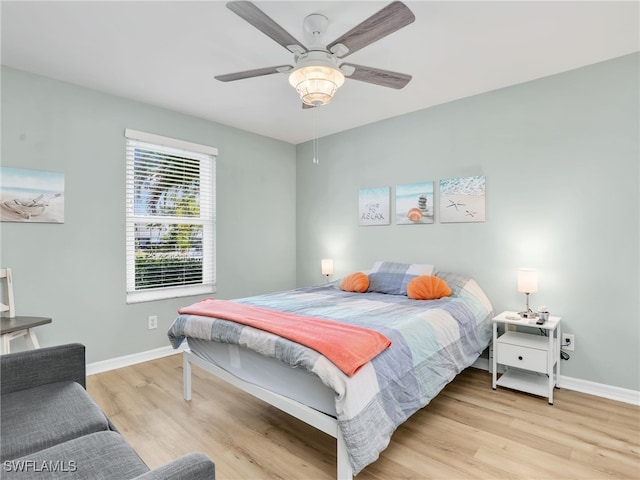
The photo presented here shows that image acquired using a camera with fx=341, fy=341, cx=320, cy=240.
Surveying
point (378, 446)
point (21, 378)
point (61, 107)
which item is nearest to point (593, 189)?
point (378, 446)

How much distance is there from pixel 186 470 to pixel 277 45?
8.02 feet

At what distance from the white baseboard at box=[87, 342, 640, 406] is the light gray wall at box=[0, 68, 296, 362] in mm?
68

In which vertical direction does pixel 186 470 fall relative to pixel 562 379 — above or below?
above

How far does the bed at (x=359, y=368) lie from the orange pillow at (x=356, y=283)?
32cm

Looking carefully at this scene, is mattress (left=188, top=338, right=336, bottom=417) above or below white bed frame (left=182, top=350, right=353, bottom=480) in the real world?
above

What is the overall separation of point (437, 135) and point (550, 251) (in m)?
1.52

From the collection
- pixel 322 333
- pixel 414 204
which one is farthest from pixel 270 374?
pixel 414 204

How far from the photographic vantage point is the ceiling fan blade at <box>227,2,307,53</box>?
150 cm

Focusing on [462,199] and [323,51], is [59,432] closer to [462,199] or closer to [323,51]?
[323,51]

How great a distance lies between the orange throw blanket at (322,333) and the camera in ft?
5.28

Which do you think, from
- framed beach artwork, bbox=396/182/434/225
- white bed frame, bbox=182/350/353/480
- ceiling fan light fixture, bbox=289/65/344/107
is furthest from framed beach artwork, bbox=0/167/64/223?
framed beach artwork, bbox=396/182/434/225

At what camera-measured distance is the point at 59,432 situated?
50.5 inches

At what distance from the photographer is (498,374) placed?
3.02 metres

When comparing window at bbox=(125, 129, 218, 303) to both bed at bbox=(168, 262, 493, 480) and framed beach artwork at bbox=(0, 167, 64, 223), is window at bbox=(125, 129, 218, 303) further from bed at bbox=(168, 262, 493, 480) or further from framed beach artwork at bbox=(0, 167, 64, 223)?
bed at bbox=(168, 262, 493, 480)
